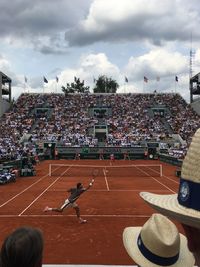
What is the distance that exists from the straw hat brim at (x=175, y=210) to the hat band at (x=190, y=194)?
0.03 metres

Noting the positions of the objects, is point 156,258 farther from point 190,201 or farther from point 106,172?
point 106,172

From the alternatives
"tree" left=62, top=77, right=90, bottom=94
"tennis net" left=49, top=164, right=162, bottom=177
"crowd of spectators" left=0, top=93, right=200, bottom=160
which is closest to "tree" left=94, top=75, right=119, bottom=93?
"tree" left=62, top=77, right=90, bottom=94

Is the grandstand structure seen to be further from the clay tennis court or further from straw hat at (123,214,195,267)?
straw hat at (123,214,195,267)

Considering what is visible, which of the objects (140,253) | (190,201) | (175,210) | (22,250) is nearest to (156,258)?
(140,253)

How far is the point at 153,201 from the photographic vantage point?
311 centimetres

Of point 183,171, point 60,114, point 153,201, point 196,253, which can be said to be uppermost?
point 60,114

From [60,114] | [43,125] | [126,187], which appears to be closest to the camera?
[126,187]

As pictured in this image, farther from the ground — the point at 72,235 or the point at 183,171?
the point at 183,171

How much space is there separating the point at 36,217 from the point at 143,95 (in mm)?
70406

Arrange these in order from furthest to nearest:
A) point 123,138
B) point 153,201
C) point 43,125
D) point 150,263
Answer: point 43,125, point 123,138, point 150,263, point 153,201

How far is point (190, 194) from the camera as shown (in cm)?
258

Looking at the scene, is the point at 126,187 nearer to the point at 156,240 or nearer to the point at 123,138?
the point at 156,240

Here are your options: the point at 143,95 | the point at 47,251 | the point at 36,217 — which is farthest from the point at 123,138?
the point at 47,251

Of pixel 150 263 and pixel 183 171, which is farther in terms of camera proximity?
pixel 150 263
